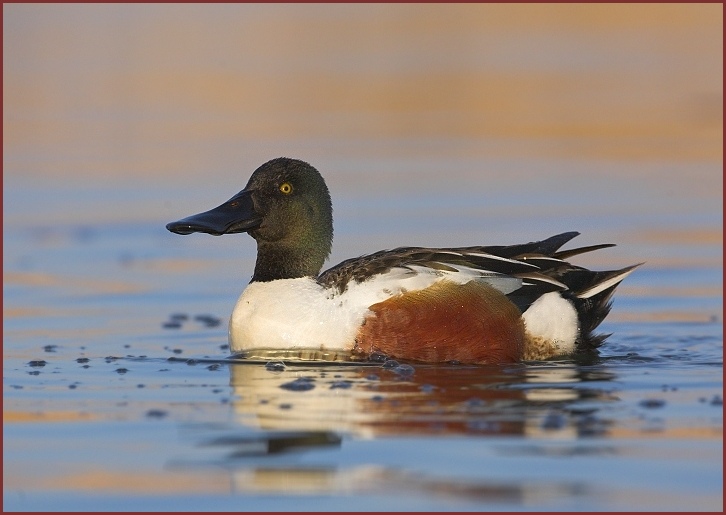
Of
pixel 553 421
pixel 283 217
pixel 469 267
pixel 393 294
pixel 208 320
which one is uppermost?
pixel 283 217

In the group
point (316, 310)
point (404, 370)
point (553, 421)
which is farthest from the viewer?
point (316, 310)

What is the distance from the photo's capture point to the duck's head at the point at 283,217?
7.54 m

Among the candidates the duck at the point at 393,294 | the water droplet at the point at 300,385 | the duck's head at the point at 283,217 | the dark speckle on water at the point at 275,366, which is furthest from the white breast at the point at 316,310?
the water droplet at the point at 300,385


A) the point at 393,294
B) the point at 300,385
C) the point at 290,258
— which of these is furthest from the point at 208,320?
the point at 300,385

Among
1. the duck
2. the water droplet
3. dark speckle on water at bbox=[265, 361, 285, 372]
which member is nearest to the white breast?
the duck

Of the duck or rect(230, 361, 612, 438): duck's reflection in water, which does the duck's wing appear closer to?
the duck

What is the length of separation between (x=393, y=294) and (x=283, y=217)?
895mm

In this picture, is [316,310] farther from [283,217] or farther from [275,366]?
[283,217]

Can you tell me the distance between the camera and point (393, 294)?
700 centimetres

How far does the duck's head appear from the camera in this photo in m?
7.54

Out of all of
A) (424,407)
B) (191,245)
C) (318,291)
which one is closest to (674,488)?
(424,407)

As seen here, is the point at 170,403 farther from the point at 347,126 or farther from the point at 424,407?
the point at 347,126

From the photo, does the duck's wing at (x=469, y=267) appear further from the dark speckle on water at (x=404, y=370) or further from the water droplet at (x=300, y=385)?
the water droplet at (x=300, y=385)

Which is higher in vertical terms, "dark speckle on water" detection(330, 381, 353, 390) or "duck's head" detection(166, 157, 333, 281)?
"duck's head" detection(166, 157, 333, 281)
